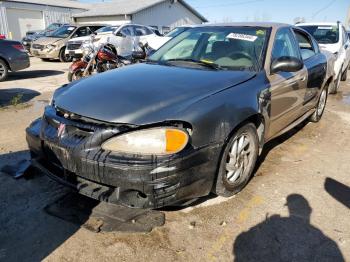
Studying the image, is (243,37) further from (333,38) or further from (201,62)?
(333,38)

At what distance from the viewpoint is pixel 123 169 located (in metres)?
2.46

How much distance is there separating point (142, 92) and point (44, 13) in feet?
100

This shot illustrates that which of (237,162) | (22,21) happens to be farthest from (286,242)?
(22,21)

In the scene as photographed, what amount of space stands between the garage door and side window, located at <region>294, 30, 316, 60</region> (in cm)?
2694

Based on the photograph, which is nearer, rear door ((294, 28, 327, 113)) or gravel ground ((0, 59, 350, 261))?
gravel ground ((0, 59, 350, 261))

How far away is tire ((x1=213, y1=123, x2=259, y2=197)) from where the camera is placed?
9.75 ft

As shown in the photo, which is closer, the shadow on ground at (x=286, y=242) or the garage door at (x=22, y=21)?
the shadow on ground at (x=286, y=242)

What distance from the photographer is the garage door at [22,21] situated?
2703 centimetres

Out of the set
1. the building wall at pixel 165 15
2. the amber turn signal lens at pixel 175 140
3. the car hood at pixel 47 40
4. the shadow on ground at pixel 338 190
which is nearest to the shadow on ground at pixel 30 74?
the car hood at pixel 47 40

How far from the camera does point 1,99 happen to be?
7.51 metres

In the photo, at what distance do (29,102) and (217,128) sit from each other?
565cm

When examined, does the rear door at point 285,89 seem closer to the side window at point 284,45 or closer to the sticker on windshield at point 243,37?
the side window at point 284,45

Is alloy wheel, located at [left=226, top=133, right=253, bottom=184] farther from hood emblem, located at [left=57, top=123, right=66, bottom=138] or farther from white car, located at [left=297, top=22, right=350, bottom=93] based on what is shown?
white car, located at [left=297, top=22, right=350, bottom=93]

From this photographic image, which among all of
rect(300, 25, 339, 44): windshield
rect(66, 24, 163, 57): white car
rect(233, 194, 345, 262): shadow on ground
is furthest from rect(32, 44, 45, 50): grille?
rect(233, 194, 345, 262): shadow on ground
